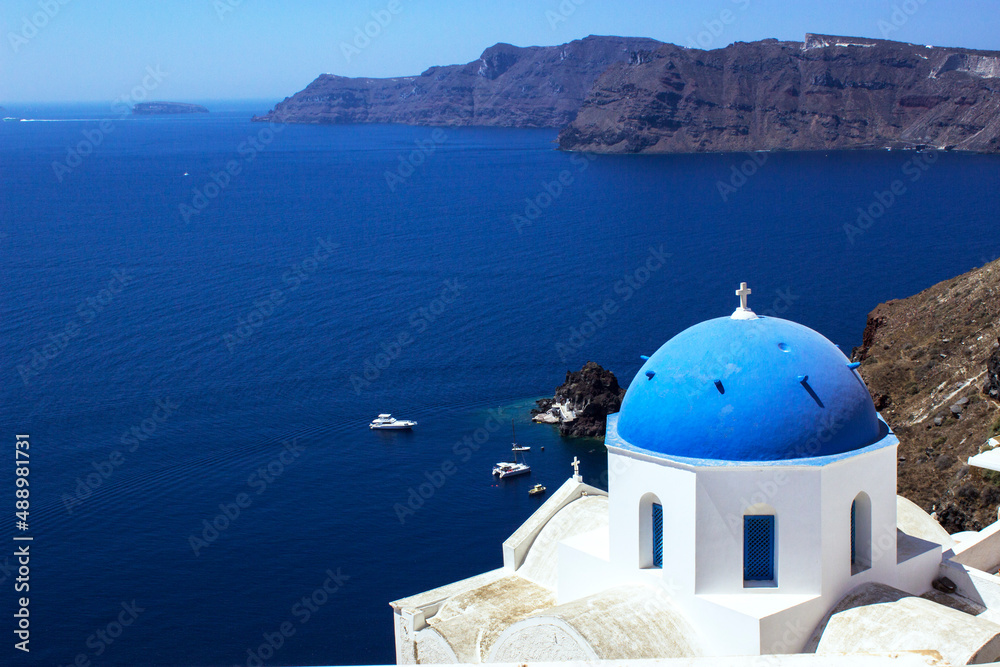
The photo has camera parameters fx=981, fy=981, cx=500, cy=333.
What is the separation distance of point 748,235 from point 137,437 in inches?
3010

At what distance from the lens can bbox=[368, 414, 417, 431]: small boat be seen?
194 ft

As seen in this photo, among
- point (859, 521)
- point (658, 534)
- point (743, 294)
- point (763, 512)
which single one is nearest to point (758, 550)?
point (763, 512)

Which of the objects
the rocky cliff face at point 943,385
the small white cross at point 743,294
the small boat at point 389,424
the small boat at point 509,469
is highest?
the small white cross at point 743,294

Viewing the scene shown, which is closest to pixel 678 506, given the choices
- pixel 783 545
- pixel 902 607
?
pixel 783 545

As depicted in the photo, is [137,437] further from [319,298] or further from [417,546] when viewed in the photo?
[319,298]

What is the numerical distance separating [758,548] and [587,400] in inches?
1780

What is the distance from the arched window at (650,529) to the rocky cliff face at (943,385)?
23117 mm

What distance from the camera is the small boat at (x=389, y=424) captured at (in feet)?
194

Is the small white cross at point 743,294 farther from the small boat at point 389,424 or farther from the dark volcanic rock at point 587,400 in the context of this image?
the small boat at point 389,424

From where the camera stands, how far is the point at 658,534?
1734cm

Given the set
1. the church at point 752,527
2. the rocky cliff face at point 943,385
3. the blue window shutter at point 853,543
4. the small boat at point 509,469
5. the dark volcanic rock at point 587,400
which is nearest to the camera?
the church at point 752,527

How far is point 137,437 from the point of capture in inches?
2247

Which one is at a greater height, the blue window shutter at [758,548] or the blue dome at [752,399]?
the blue dome at [752,399]

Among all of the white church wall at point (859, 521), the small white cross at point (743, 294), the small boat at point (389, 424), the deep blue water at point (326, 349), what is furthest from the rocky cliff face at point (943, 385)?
the small boat at point (389, 424)
